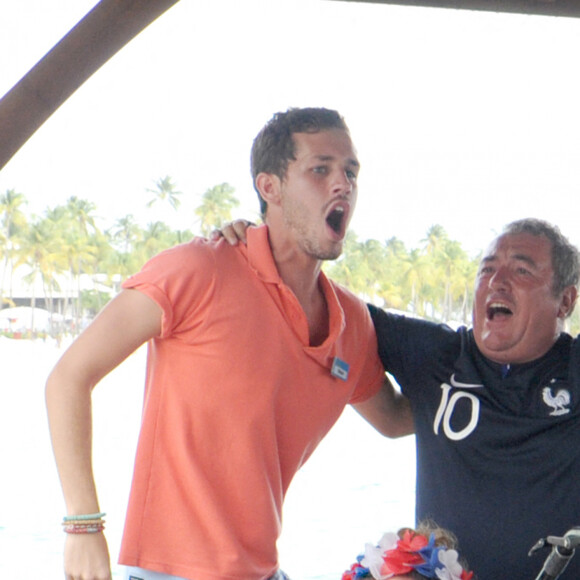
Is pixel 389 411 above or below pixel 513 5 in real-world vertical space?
below

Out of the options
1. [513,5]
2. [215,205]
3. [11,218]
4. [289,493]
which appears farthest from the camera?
[215,205]

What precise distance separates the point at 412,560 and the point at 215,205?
33.8 m

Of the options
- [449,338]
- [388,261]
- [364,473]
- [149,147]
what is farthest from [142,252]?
[449,338]

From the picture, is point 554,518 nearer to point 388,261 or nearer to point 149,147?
point 388,261

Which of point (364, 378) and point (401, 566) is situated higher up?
point (364, 378)

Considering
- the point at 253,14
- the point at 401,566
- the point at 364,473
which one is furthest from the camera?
the point at 253,14

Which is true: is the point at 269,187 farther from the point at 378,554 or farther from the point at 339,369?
the point at 378,554

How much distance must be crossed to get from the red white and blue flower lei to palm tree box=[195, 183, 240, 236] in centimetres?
3263

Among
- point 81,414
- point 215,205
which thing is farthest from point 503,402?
point 215,205

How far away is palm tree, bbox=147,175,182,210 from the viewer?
37.0 metres

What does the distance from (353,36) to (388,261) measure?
60.1ft

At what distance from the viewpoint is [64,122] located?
50312 mm

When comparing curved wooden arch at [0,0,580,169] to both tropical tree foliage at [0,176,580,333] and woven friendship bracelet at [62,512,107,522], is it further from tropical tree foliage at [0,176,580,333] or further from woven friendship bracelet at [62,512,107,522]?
tropical tree foliage at [0,176,580,333]

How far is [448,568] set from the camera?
1.45 m
